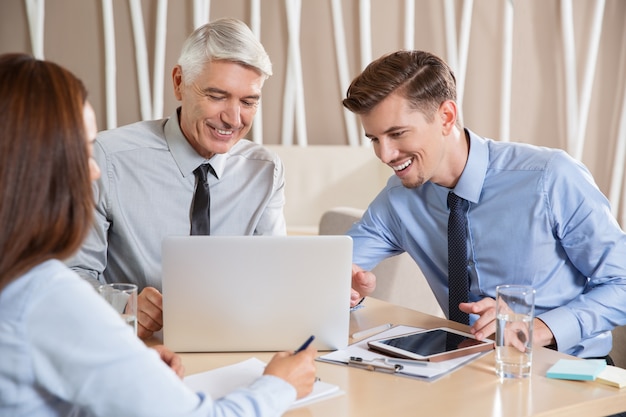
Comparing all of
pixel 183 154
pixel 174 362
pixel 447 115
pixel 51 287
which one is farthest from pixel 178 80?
pixel 51 287

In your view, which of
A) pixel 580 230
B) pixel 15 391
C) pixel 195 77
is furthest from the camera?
pixel 195 77

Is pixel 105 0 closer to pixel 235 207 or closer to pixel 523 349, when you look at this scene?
pixel 235 207

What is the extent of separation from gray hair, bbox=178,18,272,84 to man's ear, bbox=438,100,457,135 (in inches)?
20.0

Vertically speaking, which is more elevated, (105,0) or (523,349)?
(105,0)

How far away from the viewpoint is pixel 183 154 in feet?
7.24

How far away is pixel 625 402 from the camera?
1383 mm

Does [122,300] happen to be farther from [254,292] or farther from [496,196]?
[496,196]

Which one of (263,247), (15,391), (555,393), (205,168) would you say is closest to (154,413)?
(15,391)

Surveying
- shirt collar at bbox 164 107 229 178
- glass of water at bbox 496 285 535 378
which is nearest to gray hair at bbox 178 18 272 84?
shirt collar at bbox 164 107 229 178

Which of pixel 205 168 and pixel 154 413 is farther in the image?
pixel 205 168

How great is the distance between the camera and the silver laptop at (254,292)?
5.02ft

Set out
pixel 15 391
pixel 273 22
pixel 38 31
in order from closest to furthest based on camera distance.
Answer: pixel 15 391
pixel 38 31
pixel 273 22

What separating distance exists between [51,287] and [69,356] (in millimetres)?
90

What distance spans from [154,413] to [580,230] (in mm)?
1308
